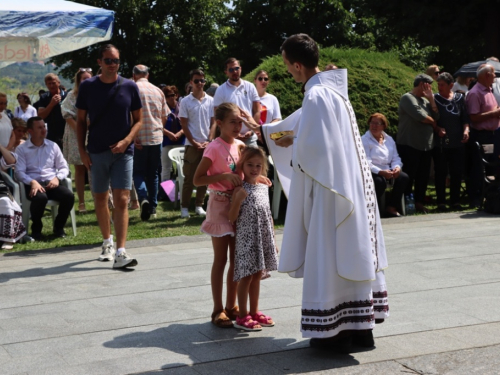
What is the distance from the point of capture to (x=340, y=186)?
5.15 meters

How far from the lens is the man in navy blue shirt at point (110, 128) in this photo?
8156 millimetres

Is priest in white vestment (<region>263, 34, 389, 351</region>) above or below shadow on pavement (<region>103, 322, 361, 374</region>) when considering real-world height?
above

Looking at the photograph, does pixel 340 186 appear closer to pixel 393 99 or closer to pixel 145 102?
pixel 145 102

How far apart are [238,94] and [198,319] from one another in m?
5.29

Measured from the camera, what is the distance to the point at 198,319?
6.15 m

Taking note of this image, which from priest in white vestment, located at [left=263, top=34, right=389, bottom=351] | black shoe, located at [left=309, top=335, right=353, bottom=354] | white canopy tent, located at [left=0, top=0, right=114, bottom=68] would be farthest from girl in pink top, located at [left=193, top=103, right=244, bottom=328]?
white canopy tent, located at [left=0, top=0, right=114, bottom=68]

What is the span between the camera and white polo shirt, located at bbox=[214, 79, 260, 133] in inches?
431

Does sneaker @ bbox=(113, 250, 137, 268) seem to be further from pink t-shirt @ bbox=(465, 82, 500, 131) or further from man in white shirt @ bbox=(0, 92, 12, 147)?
pink t-shirt @ bbox=(465, 82, 500, 131)

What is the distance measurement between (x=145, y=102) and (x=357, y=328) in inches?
269

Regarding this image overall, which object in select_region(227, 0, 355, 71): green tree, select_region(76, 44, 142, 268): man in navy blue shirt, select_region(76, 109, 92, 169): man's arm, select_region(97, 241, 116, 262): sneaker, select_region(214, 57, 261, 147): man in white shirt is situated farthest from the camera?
select_region(227, 0, 355, 71): green tree

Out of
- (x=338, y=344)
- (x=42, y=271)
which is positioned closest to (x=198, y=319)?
(x=338, y=344)

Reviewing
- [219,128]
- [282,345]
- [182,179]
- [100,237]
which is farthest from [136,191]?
[282,345]

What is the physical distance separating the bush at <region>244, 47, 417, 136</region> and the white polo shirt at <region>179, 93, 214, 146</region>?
132 cm

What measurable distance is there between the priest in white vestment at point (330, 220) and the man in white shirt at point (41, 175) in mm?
5454
